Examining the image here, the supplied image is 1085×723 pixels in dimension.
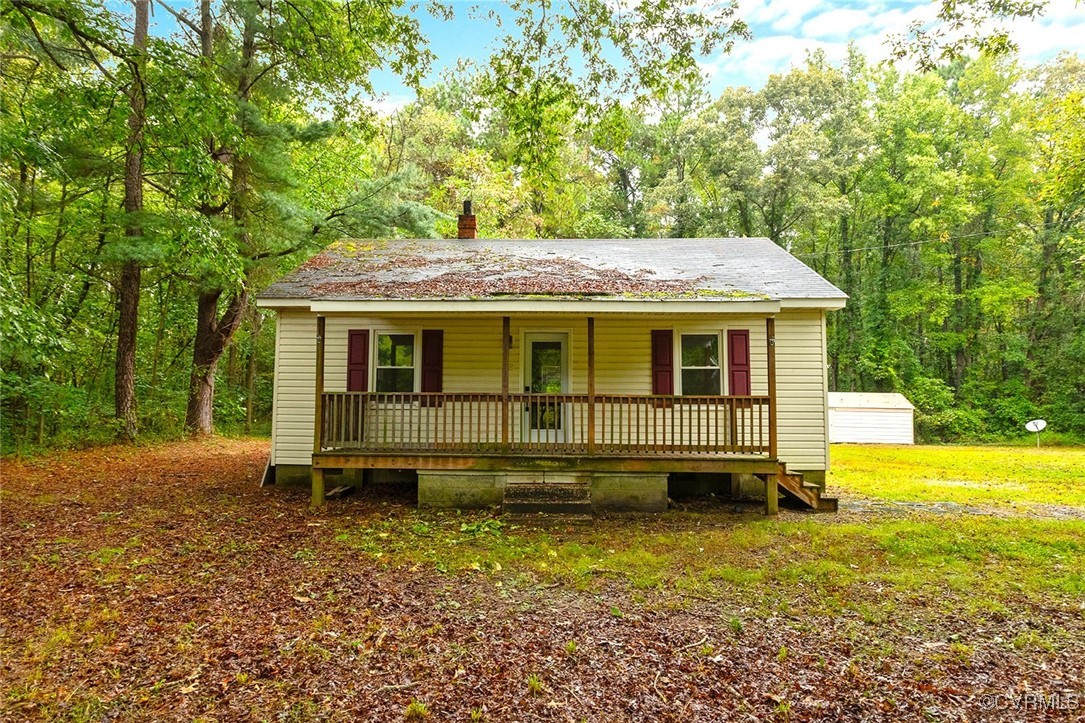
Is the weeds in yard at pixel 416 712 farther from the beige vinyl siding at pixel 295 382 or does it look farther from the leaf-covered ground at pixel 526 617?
the beige vinyl siding at pixel 295 382

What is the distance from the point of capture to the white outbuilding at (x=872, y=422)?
22.1 m

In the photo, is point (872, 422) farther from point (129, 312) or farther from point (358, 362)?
point (129, 312)

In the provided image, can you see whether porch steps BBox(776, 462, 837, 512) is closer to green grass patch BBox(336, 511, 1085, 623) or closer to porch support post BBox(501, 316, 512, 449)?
green grass patch BBox(336, 511, 1085, 623)

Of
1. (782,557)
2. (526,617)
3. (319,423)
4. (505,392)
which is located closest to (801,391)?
(782,557)

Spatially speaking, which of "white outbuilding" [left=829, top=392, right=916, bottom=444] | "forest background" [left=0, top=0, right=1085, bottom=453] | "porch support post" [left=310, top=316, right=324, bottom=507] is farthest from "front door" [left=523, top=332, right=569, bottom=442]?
"white outbuilding" [left=829, top=392, right=916, bottom=444]

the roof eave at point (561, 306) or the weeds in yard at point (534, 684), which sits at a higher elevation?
the roof eave at point (561, 306)

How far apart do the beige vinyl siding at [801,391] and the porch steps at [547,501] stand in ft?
12.6

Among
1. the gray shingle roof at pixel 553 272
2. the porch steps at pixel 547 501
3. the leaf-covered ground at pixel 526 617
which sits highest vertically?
the gray shingle roof at pixel 553 272

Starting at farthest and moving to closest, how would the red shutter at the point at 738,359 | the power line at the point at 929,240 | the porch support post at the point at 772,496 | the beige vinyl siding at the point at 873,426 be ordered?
the power line at the point at 929,240 → the beige vinyl siding at the point at 873,426 → the red shutter at the point at 738,359 → the porch support post at the point at 772,496

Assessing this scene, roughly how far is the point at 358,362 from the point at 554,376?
3.45m

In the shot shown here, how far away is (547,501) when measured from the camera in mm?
8156

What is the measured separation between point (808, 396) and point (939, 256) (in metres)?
23.6

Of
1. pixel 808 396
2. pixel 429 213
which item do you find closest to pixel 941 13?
pixel 808 396

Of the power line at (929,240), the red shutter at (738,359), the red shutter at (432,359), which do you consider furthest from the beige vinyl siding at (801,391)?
the power line at (929,240)
